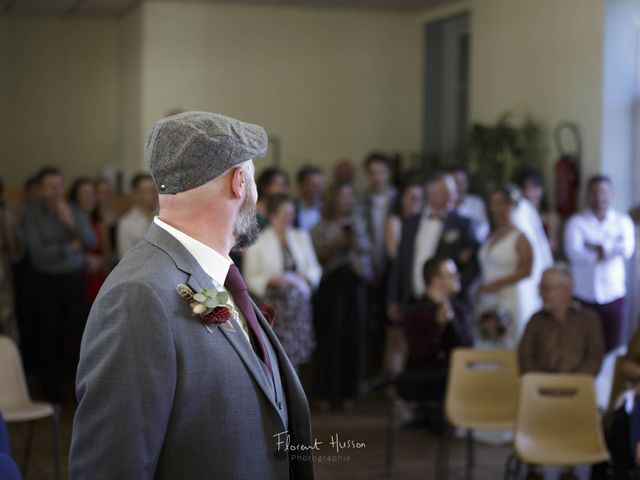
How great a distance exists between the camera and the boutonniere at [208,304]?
1.75m

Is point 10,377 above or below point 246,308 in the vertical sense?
below

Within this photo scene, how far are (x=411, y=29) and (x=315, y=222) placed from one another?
138 inches

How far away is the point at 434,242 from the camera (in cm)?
656

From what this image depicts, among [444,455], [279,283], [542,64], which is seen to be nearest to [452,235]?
[279,283]

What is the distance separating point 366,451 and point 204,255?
4.06 m

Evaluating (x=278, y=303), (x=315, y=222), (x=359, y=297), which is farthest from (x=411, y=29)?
(x=278, y=303)

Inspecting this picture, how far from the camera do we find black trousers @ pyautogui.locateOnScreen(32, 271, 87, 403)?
6.64 metres

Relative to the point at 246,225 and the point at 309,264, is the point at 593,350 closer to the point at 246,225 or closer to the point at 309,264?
the point at 309,264

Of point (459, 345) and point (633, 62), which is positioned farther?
point (633, 62)

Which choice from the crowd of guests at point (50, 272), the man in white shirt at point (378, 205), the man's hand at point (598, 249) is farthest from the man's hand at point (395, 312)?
the crowd of guests at point (50, 272)

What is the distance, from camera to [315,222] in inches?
299

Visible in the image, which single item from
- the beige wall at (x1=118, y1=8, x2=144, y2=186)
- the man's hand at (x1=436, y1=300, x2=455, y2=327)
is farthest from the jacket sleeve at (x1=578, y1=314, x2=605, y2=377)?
the beige wall at (x1=118, y1=8, x2=144, y2=186)

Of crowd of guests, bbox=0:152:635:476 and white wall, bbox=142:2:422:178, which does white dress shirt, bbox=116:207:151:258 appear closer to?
crowd of guests, bbox=0:152:635:476

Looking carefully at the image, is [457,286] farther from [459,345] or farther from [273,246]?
[273,246]
